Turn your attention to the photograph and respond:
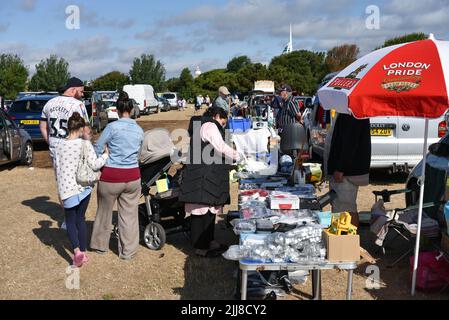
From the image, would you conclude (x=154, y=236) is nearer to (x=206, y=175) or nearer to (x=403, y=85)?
(x=206, y=175)

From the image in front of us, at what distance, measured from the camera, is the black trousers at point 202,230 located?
242 inches

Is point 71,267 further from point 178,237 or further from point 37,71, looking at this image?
point 37,71

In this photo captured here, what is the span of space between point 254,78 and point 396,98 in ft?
194

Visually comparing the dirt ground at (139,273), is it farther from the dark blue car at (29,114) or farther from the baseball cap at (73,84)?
the dark blue car at (29,114)

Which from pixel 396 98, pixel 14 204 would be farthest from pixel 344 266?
pixel 14 204

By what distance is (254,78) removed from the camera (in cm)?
6269

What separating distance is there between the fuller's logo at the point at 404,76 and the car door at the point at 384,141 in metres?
5.25

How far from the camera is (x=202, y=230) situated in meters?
6.16

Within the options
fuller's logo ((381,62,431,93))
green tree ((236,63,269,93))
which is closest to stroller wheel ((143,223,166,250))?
fuller's logo ((381,62,431,93))

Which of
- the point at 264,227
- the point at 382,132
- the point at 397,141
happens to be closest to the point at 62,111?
the point at 264,227

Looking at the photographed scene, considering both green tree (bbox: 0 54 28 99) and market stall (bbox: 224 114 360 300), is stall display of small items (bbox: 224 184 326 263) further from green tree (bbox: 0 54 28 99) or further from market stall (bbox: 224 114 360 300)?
green tree (bbox: 0 54 28 99)

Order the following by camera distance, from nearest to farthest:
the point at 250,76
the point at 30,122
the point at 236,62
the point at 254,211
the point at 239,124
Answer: the point at 254,211 < the point at 239,124 < the point at 30,122 < the point at 250,76 < the point at 236,62

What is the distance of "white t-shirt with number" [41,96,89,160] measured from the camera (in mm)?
6727

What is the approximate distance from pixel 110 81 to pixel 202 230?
9266 cm
